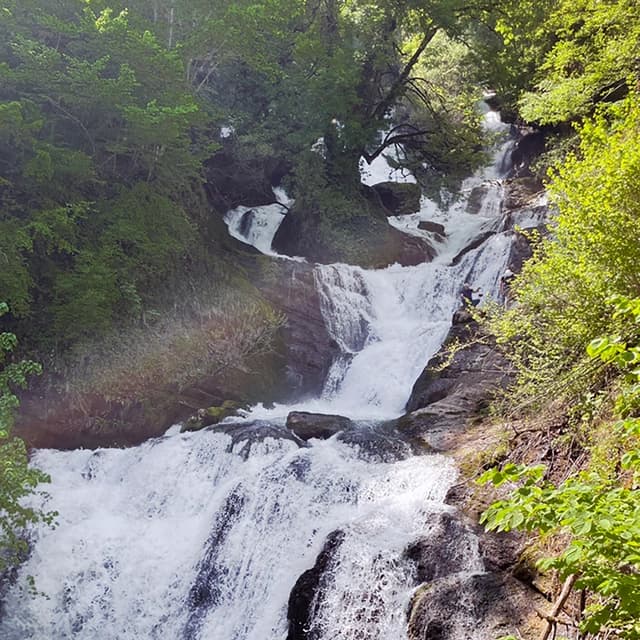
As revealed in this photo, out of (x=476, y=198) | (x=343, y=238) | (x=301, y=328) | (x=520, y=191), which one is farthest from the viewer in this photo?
(x=476, y=198)

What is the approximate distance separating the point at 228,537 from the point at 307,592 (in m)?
1.73

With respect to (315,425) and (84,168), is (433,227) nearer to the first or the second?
(315,425)

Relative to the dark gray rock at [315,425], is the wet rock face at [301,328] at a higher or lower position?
higher

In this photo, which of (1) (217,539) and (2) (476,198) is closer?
(1) (217,539)

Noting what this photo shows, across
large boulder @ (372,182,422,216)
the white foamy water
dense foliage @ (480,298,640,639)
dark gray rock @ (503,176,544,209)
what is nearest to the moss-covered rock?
the white foamy water

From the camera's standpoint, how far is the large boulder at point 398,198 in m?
21.8

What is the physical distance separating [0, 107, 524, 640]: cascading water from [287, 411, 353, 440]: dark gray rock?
439 mm

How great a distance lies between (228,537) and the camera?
26.6 ft

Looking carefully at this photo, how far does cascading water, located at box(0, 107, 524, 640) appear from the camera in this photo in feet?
22.1

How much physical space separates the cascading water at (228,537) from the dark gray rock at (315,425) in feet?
1.44

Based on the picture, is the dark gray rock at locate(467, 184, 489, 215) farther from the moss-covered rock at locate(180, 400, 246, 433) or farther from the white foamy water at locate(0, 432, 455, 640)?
the white foamy water at locate(0, 432, 455, 640)

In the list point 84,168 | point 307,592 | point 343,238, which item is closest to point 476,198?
point 343,238

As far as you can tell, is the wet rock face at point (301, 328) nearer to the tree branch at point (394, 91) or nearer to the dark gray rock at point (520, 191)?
the tree branch at point (394, 91)

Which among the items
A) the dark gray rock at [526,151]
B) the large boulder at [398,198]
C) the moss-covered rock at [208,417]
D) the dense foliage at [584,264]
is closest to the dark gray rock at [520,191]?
the dark gray rock at [526,151]
